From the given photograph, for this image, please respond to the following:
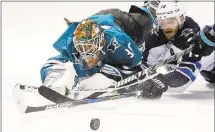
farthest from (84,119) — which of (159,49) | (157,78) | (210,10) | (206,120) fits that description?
(210,10)

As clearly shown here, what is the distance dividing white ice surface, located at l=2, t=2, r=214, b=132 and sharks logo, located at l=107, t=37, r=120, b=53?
35 centimetres

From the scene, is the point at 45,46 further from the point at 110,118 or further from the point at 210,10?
the point at 110,118

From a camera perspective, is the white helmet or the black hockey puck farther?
the white helmet

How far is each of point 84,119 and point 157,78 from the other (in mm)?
978

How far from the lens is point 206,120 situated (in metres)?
2.78

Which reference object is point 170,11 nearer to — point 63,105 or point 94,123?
point 63,105

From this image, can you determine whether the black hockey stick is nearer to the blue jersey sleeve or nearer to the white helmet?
the blue jersey sleeve

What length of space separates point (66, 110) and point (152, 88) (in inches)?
32.2

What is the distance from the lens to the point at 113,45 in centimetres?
323

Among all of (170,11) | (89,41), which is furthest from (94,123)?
(170,11)

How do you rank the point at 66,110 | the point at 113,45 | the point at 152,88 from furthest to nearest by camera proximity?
the point at 152,88, the point at 113,45, the point at 66,110

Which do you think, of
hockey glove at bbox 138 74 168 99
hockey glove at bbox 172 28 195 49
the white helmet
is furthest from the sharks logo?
hockey glove at bbox 172 28 195 49

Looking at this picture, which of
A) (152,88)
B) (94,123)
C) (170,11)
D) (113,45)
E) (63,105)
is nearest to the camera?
(94,123)

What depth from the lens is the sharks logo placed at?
10.5ft
